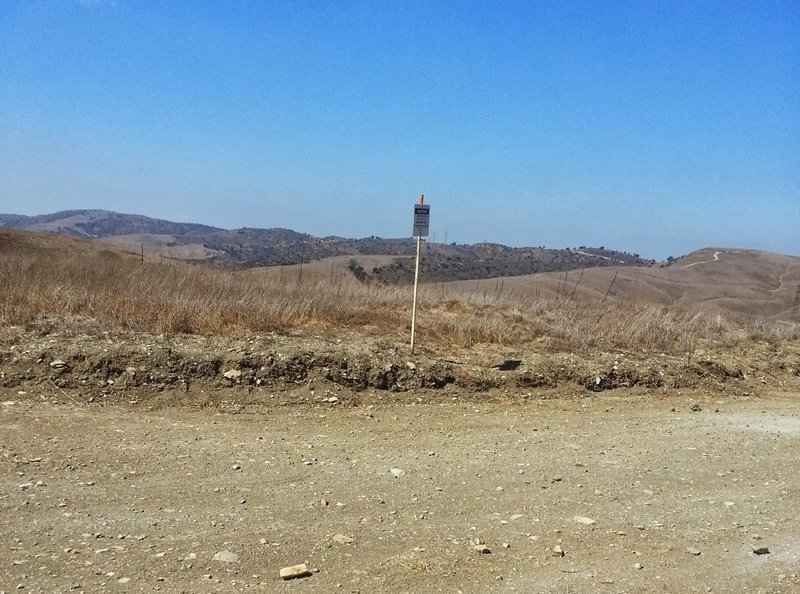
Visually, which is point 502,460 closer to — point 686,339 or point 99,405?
point 99,405

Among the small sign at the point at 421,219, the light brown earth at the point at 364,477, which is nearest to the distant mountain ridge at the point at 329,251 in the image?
the small sign at the point at 421,219

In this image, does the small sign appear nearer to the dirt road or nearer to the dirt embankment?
the dirt embankment

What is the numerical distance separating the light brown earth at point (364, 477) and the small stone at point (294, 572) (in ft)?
0.19

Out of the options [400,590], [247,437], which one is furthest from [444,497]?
[247,437]

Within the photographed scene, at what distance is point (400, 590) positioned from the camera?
363 cm

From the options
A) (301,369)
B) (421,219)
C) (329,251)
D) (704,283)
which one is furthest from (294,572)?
(329,251)

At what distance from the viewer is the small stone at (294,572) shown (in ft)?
12.1

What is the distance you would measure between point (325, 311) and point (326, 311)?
19 millimetres

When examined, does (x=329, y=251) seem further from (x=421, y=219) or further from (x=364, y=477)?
(x=364, y=477)

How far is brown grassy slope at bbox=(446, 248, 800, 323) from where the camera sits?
70.2 feet

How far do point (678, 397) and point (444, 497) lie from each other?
580 cm

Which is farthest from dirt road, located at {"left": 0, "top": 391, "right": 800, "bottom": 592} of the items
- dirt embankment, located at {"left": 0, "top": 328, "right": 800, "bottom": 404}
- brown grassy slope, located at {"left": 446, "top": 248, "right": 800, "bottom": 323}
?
brown grassy slope, located at {"left": 446, "top": 248, "right": 800, "bottom": 323}

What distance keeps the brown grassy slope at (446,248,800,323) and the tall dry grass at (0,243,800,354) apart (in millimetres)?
4873

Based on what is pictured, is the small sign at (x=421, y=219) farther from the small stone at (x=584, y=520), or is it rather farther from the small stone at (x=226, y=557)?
the small stone at (x=226, y=557)
